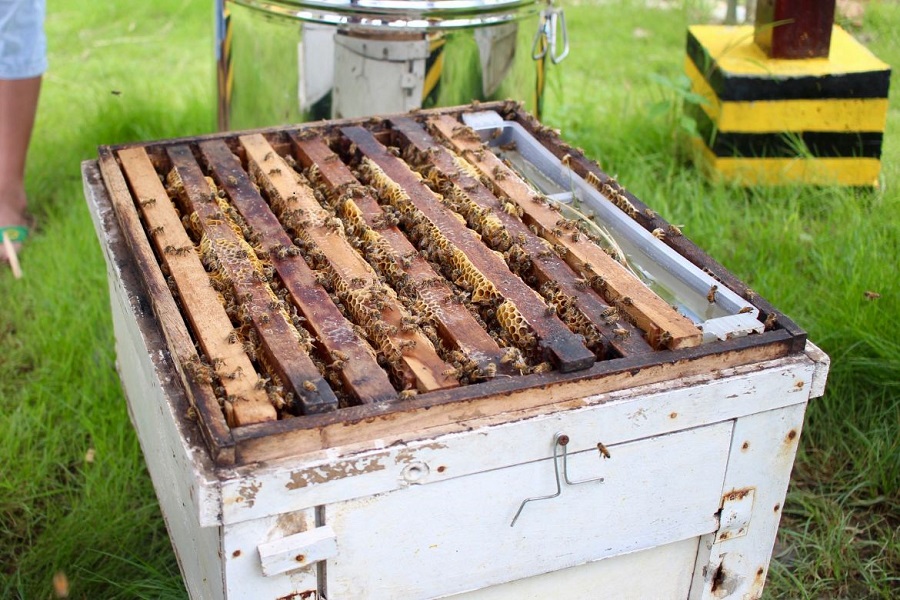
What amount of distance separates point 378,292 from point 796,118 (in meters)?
2.56

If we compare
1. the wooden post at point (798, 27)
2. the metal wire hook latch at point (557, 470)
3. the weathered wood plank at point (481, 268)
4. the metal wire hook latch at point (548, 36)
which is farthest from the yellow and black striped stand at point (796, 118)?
the metal wire hook latch at point (557, 470)

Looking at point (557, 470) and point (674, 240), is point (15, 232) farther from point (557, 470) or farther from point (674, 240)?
point (557, 470)

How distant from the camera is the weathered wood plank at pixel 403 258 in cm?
171

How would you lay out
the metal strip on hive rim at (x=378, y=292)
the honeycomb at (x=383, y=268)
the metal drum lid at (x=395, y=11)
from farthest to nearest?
the metal drum lid at (x=395, y=11) < the honeycomb at (x=383, y=268) < the metal strip on hive rim at (x=378, y=292)

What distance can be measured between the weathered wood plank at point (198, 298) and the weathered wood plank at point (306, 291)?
0.14 m

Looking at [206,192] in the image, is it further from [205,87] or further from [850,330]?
[205,87]

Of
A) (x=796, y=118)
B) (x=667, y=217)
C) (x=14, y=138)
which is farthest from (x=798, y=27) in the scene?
(x=14, y=138)

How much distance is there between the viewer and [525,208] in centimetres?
216

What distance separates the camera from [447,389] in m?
1.59

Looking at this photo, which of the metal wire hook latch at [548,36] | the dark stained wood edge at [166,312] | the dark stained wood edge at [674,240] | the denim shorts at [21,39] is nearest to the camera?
the dark stained wood edge at [166,312]

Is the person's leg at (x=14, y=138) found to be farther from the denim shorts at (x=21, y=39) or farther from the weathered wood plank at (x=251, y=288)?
the weathered wood plank at (x=251, y=288)

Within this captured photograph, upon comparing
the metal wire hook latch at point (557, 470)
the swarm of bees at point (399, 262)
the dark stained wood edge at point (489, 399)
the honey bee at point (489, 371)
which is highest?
the swarm of bees at point (399, 262)

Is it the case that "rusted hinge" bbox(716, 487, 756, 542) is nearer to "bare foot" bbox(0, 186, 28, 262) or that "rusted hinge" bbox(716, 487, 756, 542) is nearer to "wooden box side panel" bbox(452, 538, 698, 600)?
"wooden box side panel" bbox(452, 538, 698, 600)

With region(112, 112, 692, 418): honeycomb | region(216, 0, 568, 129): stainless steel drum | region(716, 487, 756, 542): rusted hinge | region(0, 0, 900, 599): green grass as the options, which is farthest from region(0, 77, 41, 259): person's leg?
region(716, 487, 756, 542): rusted hinge
